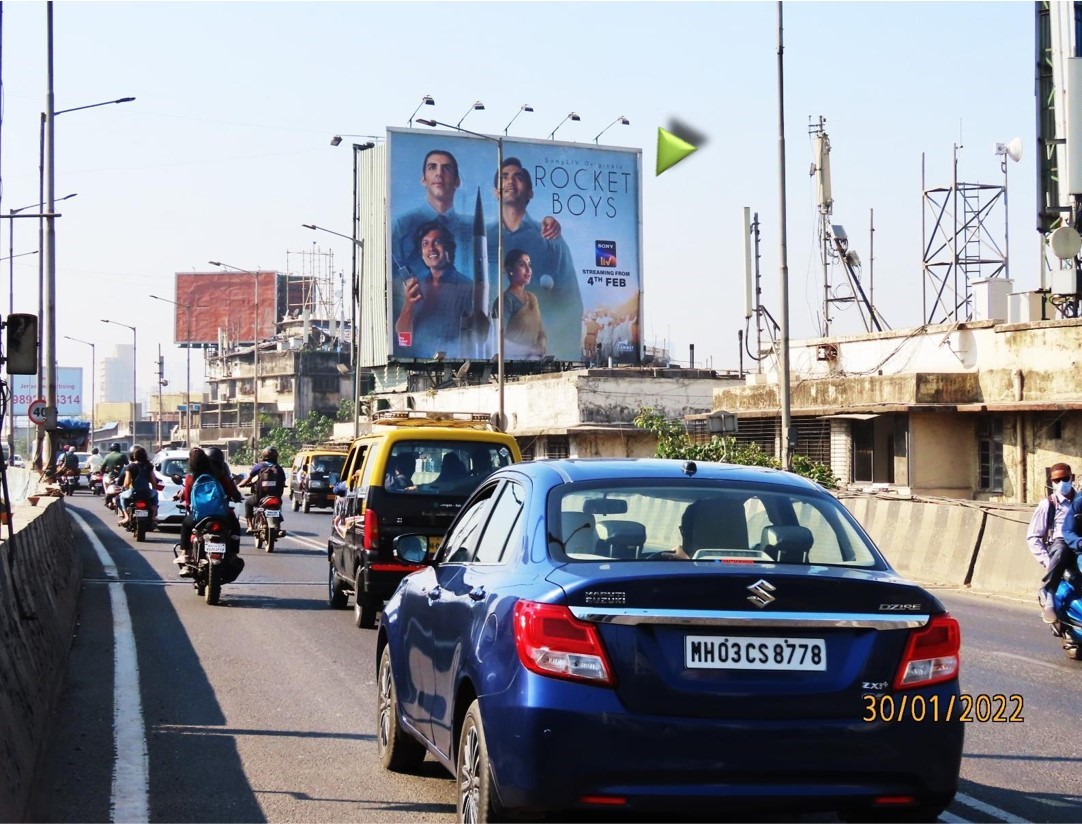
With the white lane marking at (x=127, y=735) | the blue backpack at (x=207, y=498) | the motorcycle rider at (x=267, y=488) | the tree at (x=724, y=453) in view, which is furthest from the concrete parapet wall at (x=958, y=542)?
the motorcycle rider at (x=267, y=488)

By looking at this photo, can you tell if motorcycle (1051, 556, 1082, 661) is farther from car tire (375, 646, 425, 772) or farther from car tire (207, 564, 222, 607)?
car tire (207, 564, 222, 607)

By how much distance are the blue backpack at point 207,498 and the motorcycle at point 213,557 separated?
0.09m

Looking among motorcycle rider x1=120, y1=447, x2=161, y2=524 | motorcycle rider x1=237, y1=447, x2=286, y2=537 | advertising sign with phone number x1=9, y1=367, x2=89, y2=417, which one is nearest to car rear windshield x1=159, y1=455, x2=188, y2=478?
motorcycle rider x1=120, y1=447, x2=161, y2=524

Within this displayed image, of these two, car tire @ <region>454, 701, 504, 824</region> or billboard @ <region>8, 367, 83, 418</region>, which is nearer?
car tire @ <region>454, 701, 504, 824</region>

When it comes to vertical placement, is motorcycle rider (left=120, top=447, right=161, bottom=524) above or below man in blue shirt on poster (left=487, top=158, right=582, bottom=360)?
below

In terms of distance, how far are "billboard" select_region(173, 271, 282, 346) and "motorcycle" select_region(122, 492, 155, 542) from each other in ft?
351

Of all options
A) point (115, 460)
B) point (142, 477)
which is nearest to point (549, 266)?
point (115, 460)

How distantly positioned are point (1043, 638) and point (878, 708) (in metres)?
9.84

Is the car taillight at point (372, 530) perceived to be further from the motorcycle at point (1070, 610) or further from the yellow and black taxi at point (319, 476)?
the yellow and black taxi at point (319, 476)

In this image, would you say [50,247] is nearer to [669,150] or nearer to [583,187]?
[669,150]

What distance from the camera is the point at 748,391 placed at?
38.8 m

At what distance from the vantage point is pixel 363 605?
14.3 meters

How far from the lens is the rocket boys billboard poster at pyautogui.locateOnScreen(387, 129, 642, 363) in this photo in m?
69.2

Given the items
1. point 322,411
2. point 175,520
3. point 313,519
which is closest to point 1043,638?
point 175,520
